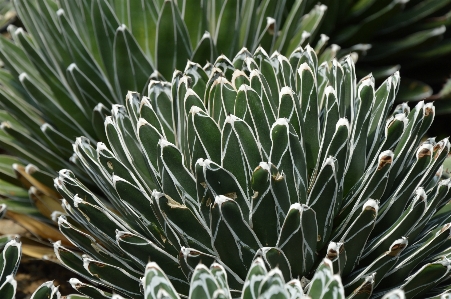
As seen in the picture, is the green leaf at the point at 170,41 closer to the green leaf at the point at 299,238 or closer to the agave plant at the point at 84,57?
the agave plant at the point at 84,57

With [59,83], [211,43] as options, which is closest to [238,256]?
[211,43]

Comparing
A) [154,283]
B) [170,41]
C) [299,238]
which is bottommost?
[299,238]

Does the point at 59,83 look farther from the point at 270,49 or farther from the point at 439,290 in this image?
the point at 439,290

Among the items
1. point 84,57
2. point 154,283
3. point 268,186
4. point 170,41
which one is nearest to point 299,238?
point 268,186

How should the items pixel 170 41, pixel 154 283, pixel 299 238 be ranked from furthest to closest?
1. pixel 170 41
2. pixel 299 238
3. pixel 154 283

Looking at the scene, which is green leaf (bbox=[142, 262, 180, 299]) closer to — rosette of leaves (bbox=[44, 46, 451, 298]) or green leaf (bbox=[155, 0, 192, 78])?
rosette of leaves (bbox=[44, 46, 451, 298])

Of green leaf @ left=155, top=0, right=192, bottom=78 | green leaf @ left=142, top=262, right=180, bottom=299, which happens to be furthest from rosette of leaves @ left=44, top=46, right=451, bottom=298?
green leaf @ left=155, top=0, right=192, bottom=78

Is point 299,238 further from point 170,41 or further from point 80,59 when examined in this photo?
point 80,59
